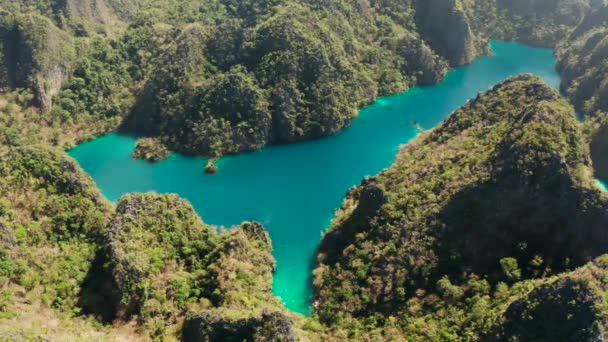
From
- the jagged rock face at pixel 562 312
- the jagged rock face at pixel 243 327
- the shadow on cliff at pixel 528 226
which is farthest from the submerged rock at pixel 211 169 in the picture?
the jagged rock face at pixel 562 312

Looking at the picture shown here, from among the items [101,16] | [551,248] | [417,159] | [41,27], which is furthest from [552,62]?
[41,27]

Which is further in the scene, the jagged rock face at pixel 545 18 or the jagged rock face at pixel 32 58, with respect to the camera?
the jagged rock face at pixel 545 18

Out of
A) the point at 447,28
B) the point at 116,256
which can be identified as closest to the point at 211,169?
the point at 116,256

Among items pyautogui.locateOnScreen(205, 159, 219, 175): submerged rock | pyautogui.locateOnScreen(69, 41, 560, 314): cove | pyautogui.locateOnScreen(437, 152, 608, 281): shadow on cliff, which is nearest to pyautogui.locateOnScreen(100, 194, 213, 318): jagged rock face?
pyautogui.locateOnScreen(69, 41, 560, 314): cove

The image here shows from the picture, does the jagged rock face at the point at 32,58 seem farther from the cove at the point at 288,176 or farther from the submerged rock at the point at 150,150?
the submerged rock at the point at 150,150

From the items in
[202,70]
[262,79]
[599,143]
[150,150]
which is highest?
[202,70]

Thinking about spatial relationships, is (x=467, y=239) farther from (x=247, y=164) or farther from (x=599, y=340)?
(x=247, y=164)

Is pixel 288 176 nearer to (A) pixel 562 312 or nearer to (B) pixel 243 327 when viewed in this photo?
(B) pixel 243 327
